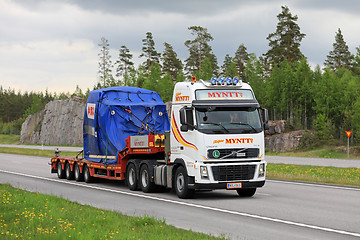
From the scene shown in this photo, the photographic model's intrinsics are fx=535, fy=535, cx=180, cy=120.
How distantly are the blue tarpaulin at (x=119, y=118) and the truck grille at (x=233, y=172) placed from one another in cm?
590

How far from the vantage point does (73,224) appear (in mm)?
10148

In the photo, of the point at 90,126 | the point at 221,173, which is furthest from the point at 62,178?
the point at 221,173

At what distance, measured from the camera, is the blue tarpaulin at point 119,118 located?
20.9 meters

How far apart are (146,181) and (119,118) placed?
3.56 metres

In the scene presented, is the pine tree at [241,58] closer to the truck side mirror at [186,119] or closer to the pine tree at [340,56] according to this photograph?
the pine tree at [340,56]

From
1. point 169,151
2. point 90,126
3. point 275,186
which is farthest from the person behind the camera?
point 90,126

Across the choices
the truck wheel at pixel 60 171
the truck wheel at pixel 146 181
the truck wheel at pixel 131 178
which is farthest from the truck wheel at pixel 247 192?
the truck wheel at pixel 60 171

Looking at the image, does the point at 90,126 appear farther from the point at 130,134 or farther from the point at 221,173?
the point at 221,173

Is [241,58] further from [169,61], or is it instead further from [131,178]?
[131,178]

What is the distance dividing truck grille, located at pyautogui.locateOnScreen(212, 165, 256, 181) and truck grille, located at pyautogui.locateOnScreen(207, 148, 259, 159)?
32 centimetres

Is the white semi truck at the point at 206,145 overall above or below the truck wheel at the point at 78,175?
above

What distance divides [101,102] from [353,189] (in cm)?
1013

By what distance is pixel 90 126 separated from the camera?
73.7 feet

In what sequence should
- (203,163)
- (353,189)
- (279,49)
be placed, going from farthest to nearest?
(279,49)
(353,189)
(203,163)
